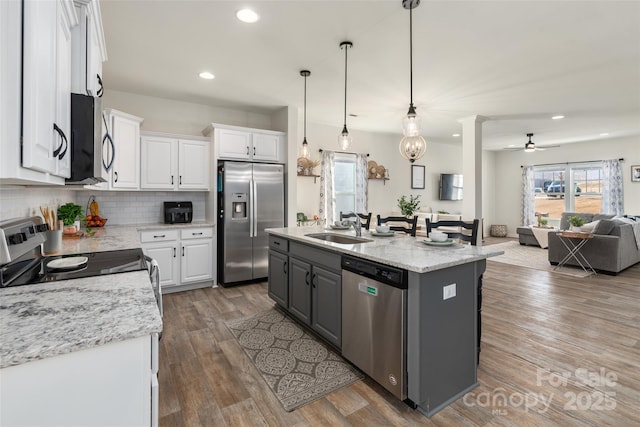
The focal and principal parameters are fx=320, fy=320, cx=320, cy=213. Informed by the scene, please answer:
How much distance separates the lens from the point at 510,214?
31.7 ft

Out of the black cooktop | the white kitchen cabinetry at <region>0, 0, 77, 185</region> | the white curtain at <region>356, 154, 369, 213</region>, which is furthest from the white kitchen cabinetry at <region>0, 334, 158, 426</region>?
the white curtain at <region>356, 154, 369, 213</region>

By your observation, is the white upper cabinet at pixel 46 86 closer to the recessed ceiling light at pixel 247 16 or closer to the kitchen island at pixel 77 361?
the kitchen island at pixel 77 361

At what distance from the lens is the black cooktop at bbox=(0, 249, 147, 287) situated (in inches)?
56.7

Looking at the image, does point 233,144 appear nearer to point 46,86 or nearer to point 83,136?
point 83,136

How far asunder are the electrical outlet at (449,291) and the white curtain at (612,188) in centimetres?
829

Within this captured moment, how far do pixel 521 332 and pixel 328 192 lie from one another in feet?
13.1

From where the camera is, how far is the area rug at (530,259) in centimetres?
541

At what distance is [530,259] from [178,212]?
6.50 meters

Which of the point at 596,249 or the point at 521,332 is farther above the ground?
the point at 596,249

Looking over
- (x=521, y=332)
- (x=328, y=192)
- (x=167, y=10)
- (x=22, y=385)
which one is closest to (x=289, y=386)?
(x=22, y=385)

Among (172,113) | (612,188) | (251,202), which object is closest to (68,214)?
(251,202)

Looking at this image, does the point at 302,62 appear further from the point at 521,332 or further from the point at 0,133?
the point at 521,332

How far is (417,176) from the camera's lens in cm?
796

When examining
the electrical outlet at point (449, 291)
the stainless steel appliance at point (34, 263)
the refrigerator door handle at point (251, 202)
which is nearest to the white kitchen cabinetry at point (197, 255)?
the refrigerator door handle at point (251, 202)
